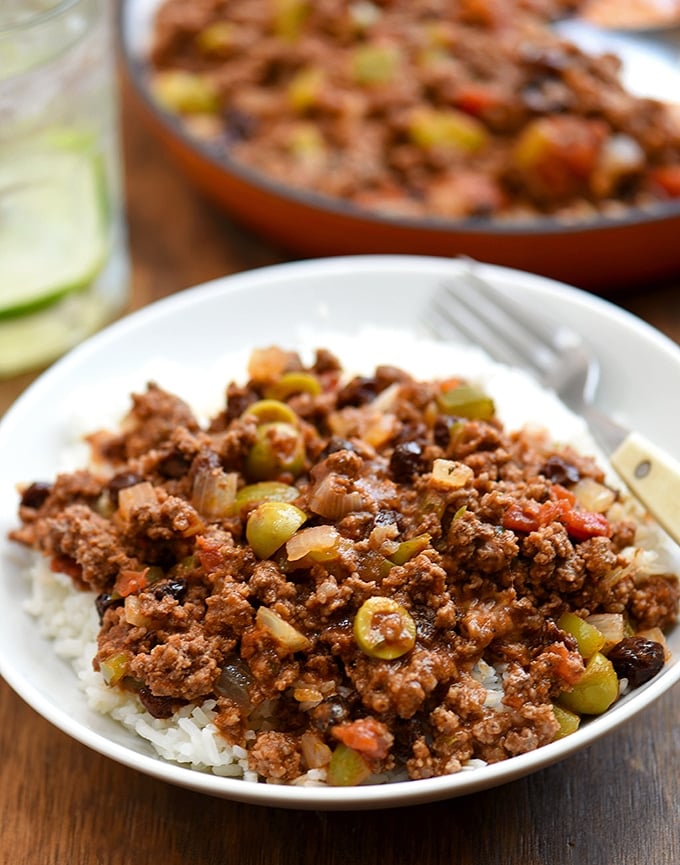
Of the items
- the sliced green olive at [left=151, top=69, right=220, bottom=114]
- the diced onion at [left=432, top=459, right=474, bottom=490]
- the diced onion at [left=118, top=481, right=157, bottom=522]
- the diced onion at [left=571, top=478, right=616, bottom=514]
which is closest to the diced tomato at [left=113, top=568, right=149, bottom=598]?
the diced onion at [left=118, top=481, right=157, bottom=522]

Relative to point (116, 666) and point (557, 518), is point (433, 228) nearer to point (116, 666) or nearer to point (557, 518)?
point (557, 518)

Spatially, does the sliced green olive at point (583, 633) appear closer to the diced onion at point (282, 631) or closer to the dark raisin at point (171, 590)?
the diced onion at point (282, 631)

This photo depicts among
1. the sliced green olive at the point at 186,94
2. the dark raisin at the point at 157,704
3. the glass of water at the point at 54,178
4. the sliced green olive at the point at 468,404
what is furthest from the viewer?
the sliced green olive at the point at 186,94

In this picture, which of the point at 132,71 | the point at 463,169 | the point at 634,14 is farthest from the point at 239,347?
the point at 634,14

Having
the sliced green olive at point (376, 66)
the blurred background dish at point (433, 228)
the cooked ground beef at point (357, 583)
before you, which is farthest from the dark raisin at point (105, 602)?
the sliced green olive at point (376, 66)

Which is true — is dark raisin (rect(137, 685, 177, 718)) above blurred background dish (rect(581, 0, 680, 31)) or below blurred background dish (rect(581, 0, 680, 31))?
below

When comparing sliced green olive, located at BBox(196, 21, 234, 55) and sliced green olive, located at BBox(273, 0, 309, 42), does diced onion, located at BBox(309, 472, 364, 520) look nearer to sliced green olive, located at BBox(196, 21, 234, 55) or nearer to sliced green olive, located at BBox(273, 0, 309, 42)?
sliced green olive, located at BBox(196, 21, 234, 55)
